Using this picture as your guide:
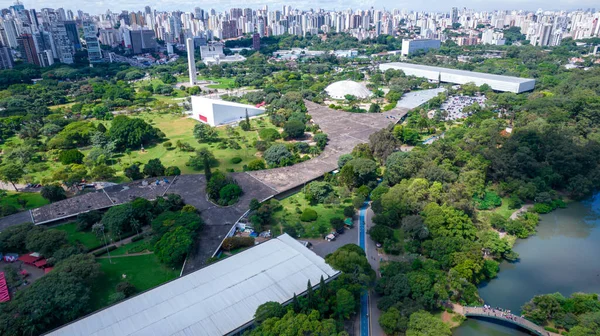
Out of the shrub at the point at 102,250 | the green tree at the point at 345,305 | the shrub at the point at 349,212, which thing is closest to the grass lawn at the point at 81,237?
the shrub at the point at 102,250

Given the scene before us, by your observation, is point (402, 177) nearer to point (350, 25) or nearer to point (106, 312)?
Answer: point (106, 312)

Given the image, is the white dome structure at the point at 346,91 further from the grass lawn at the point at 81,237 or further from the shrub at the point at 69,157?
the grass lawn at the point at 81,237

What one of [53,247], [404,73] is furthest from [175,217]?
[404,73]

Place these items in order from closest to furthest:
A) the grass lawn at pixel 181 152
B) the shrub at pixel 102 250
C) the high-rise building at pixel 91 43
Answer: the shrub at pixel 102 250 → the grass lawn at pixel 181 152 → the high-rise building at pixel 91 43

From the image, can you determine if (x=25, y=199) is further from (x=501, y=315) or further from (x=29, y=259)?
(x=501, y=315)

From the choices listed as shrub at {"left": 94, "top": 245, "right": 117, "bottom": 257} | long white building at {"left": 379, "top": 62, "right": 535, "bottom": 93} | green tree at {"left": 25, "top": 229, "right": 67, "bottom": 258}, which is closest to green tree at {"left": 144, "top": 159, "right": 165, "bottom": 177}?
shrub at {"left": 94, "top": 245, "right": 117, "bottom": 257}

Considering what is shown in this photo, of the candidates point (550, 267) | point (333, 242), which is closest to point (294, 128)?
point (333, 242)
